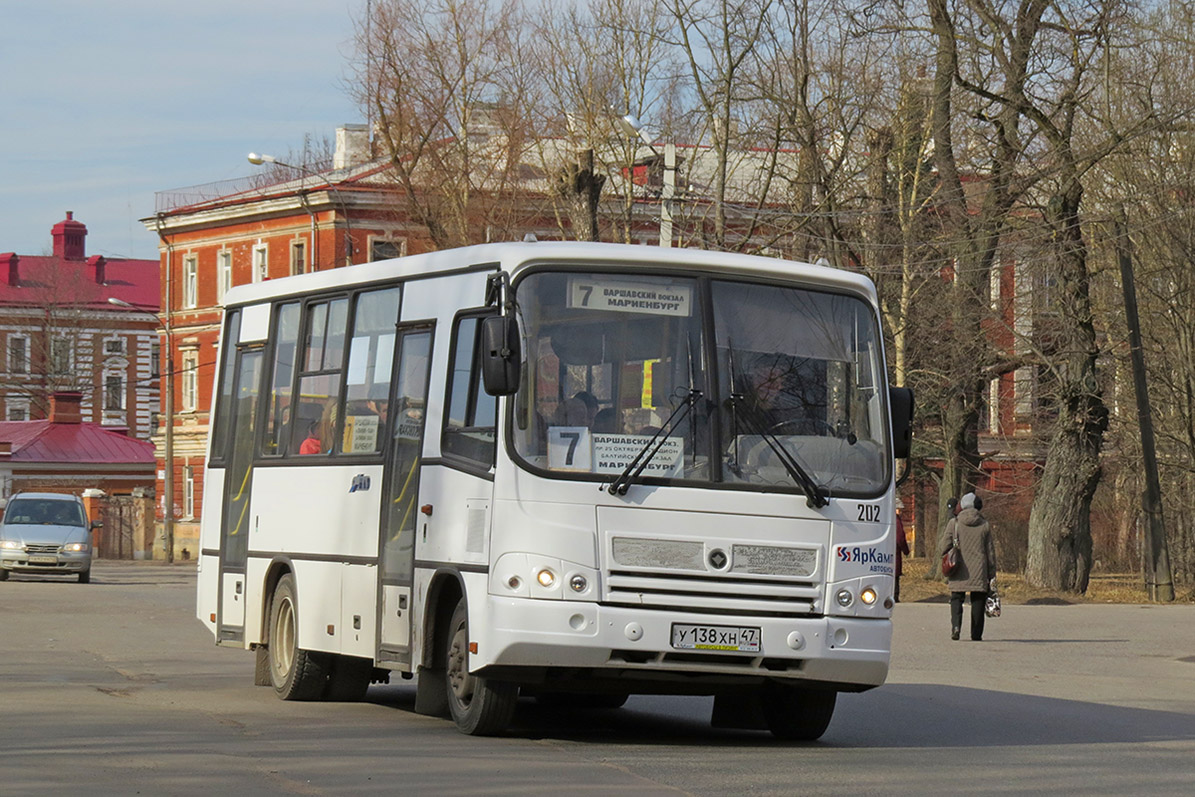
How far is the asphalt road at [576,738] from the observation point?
9.94m

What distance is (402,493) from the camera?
1270 cm

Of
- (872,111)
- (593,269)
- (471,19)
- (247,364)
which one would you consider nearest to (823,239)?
(872,111)

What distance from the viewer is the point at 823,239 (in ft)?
132

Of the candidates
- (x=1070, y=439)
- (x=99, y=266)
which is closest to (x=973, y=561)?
(x=1070, y=439)

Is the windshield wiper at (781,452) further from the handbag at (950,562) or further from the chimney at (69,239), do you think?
the chimney at (69,239)

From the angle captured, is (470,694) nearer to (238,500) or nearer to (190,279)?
(238,500)

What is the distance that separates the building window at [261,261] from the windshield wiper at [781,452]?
2441 inches

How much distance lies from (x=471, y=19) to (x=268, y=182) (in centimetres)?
2677

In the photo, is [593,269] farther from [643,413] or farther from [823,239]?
[823,239]

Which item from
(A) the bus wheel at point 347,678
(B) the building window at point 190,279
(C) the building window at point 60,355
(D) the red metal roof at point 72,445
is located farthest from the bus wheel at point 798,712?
(C) the building window at point 60,355

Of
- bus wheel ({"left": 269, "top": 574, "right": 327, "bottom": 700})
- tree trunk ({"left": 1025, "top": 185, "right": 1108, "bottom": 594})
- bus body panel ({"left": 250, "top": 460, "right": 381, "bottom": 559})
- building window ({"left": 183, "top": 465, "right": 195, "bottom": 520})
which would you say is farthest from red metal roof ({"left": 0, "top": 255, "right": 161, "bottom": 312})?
bus wheel ({"left": 269, "top": 574, "right": 327, "bottom": 700})

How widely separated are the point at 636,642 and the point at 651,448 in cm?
114

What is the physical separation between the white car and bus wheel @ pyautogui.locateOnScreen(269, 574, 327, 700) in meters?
25.5

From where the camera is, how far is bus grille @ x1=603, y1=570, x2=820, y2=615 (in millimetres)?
11242
